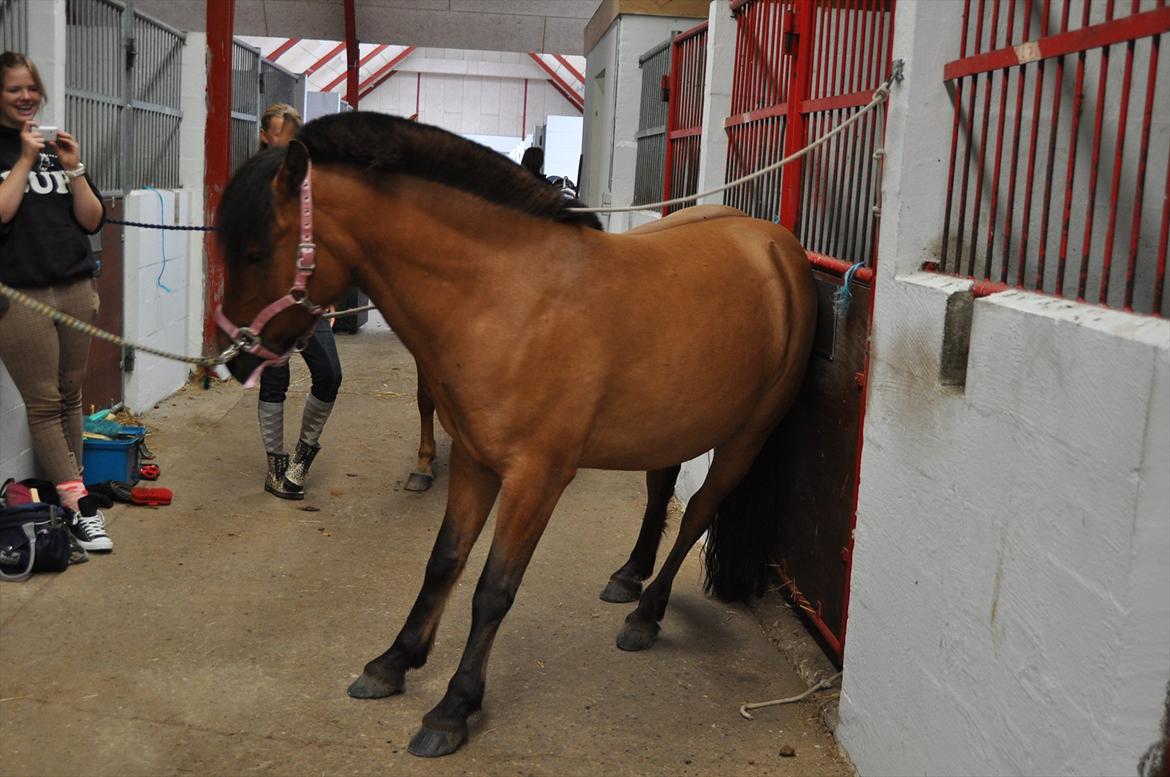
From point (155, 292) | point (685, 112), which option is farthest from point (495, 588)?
point (155, 292)

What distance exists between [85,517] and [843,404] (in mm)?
2888

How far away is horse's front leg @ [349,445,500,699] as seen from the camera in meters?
3.38

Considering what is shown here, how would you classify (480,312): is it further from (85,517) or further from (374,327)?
(374,327)

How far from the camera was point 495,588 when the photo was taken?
317 centimetres

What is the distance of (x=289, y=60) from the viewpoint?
23.8 m

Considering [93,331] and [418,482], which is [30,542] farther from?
[418,482]

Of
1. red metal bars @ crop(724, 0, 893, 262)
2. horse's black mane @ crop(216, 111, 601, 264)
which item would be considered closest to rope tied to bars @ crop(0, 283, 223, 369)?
horse's black mane @ crop(216, 111, 601, 264)

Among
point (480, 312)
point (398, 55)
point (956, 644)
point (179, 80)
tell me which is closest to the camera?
point (956, 644)

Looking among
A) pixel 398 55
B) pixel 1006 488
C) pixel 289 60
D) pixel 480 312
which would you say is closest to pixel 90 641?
pixel 480 312

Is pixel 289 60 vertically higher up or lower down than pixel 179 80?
higher up

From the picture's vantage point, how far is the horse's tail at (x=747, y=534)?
404cm

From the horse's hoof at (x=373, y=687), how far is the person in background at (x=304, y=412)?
216 cm

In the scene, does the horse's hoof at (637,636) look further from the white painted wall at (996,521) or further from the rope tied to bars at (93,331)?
the rope tied to bars at (93,331)

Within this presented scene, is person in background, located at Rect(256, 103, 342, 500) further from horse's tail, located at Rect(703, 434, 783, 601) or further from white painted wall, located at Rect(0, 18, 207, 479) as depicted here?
horse's tail, located at Rect(703, 434, 783, 601)
